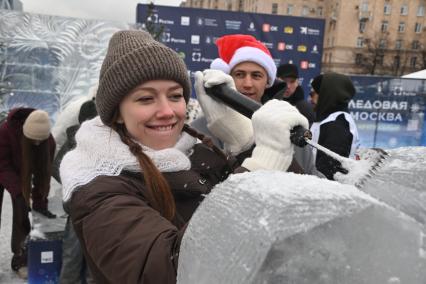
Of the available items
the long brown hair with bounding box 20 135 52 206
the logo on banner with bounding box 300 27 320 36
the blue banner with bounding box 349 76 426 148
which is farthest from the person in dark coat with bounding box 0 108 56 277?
the logo on banner with bounding box 300 27 320 36

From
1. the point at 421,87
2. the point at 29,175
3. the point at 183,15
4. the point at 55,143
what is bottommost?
the point at 29,175

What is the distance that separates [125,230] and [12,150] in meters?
3.19

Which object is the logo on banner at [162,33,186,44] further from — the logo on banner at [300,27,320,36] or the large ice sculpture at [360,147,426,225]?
the large ice sculpture at [360,147,426,225]

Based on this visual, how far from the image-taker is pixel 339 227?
0.39 meters

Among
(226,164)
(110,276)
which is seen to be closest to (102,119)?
(226,164)

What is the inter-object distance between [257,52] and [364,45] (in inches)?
2034

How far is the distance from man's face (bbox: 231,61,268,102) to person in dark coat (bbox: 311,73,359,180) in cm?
71

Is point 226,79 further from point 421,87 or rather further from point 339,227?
point 421,87

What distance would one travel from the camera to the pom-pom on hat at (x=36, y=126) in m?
3.34

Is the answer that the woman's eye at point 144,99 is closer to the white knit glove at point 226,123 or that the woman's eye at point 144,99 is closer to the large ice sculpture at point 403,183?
the white knit glove at point 226,123

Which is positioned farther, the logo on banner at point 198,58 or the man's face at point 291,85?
the logo on banner at point 198,58

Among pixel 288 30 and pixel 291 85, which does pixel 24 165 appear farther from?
pixel 288 30

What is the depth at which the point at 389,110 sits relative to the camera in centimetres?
723

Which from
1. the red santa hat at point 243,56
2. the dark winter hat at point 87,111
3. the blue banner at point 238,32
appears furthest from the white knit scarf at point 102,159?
the blue banner at point 238,32
